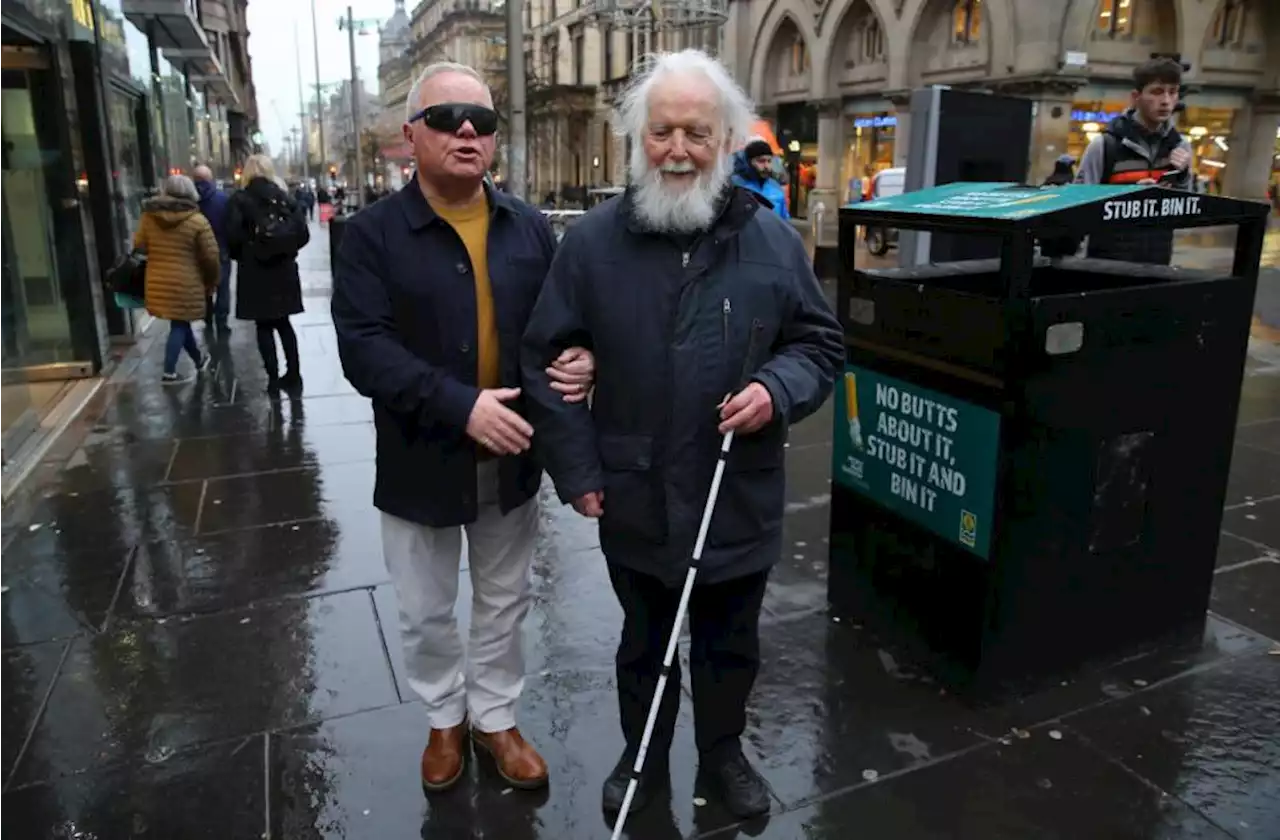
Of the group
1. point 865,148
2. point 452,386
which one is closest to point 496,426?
point 452,386

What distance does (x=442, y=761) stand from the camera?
299cm

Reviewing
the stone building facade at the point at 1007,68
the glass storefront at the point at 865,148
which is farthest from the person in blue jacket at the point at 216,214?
the glass storefront at the point at 865,148

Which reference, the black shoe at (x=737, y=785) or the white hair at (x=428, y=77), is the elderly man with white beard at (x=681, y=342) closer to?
the white hair at (x=428, y=77)

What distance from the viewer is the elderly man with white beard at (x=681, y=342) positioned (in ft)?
8.13

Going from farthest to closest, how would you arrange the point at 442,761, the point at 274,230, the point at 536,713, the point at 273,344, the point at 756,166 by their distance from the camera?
the point at 273,344, the point at 274,230, the point at 756,166, the point at 536,713, the point at 442,761

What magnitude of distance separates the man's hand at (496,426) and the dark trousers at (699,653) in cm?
46

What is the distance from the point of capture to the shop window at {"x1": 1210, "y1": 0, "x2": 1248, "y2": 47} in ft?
94.6

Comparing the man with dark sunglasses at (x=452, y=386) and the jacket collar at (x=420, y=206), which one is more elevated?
the jacket collar at (x=420, y=206)

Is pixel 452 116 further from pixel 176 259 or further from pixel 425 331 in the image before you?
pixel 176 259

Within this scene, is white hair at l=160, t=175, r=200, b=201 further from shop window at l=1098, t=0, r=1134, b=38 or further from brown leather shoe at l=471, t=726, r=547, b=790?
shop window at l=1098, t=0, r=1134, b=38

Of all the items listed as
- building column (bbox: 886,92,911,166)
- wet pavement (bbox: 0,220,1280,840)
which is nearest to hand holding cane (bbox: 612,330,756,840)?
wet pavement (bbox: 0,220,1280,840)

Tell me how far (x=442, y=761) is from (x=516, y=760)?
0.22 meters

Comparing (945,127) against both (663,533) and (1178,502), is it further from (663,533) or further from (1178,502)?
(663,533)

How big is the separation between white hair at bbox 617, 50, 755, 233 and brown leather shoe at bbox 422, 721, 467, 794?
5.52 feet
